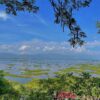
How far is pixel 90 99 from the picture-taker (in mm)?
10195

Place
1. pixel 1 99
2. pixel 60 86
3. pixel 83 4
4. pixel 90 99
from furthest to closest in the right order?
pixel 83 4 → pixel 60 86 → pixel 90 99 → pixel 1 99

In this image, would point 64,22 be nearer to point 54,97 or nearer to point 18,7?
point 18,7

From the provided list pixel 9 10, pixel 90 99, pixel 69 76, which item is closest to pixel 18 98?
pixel 90 99

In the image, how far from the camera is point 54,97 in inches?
367

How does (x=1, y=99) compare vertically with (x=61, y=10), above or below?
below

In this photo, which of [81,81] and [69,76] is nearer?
[81,81]

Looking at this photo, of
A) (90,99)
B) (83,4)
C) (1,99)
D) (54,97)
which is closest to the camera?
(1,99)

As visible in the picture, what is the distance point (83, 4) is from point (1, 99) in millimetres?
6744

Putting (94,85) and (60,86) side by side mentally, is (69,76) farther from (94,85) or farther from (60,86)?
(94,85)

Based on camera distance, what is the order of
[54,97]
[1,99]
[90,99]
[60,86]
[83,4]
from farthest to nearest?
[83,4] → [60,86] → [90,99] → [54,97] → [1,99]

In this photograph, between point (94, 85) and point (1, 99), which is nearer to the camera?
point (1, 99)

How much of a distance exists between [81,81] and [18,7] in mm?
5240

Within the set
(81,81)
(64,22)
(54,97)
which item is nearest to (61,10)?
(64,22)

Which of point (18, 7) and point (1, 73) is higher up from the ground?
point (18, 7)
